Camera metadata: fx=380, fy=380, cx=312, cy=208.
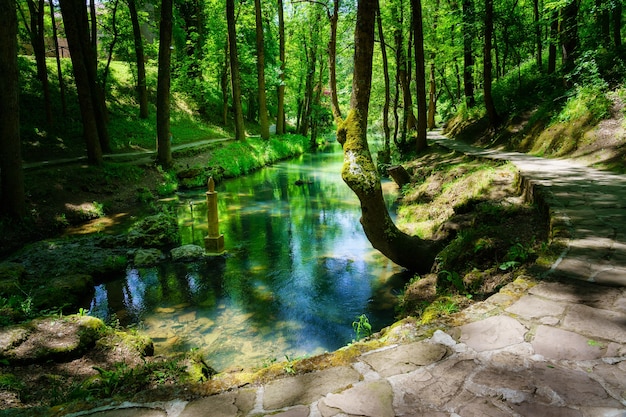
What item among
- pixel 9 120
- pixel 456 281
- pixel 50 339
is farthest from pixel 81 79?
pixel 456 281

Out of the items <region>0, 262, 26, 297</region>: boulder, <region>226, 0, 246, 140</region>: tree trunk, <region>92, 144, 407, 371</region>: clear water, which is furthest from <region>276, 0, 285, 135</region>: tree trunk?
<region>0, 262, 26, 297</region>: boulder

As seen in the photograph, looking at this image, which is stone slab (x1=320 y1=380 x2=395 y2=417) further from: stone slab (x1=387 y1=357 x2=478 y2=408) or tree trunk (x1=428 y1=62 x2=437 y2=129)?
tree trunk (x1=428 y1=62 x2=437 y2=129)

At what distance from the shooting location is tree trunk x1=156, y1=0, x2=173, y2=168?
15219 millimetres

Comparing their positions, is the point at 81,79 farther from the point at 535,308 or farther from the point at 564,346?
the point at 564,346

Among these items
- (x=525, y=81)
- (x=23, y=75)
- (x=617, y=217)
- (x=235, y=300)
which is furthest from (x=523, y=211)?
(x=23, y=75)

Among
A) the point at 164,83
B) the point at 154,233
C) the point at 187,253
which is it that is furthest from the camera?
the point at 164,83

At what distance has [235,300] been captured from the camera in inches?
273

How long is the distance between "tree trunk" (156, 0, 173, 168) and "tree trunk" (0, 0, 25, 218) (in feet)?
21.4

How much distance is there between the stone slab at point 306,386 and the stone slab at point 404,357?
0.60 ft

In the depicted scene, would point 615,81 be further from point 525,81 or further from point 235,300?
point 235,300

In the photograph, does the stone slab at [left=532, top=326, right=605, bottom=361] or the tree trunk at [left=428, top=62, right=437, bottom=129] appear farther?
the tree trunk at [left=428, top=62, right=437, bottom=129]

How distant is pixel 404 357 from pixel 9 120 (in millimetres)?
10826

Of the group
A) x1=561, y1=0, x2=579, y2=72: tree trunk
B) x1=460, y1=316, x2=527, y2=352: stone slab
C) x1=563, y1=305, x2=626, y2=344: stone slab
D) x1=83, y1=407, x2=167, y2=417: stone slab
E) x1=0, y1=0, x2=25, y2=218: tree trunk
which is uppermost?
x1=561, y1=0, x2=579, y2=72: tree trunk

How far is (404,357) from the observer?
2.62m
